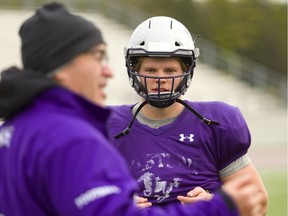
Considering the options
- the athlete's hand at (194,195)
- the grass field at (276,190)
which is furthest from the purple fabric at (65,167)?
the grass field at (276,190)

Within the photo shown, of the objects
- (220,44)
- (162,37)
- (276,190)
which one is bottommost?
(220,44)

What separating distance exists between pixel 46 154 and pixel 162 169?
140 centimetres

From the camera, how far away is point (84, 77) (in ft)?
7.71

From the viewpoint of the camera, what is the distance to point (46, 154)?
2.22 metres

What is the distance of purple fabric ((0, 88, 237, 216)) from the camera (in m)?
2.21

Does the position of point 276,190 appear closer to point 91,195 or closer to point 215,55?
point 91,195

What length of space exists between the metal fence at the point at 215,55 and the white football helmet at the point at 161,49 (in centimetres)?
2273

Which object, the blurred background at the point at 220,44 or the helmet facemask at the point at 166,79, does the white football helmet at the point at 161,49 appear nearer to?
the helmet facemask at the point at 166,79

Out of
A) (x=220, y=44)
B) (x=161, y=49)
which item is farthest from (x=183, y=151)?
(x=220, y=44)

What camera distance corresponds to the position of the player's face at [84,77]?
235 cm

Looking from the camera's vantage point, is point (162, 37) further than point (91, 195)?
Yes

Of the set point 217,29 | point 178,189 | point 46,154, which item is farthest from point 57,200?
point 217,29

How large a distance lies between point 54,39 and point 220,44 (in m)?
28.8

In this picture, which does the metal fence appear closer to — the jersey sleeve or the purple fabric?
the jersey sleeve
